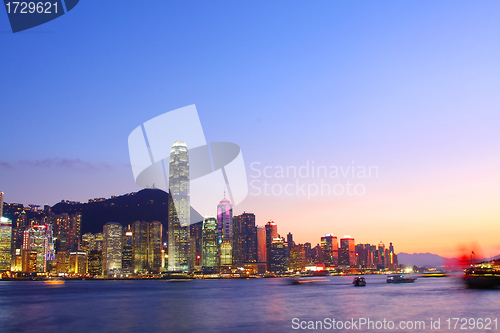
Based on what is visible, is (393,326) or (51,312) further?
(51,312)

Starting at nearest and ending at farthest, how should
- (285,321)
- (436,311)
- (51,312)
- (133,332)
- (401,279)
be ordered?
1. (133,332)
2. (285,321)
3. (436,311)
4. (51,312)
5. (401,279)

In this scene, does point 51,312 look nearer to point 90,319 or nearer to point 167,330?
point 90,319

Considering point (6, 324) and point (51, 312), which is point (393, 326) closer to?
point (6, 324)

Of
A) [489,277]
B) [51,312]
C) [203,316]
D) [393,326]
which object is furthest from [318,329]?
[489,277]

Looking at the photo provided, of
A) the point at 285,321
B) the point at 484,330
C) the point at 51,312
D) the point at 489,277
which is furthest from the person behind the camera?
the point at 489,277

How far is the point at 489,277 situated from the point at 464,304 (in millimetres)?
43562

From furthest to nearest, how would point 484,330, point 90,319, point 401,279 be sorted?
point 401,279 < point 90,319 < point 484,330

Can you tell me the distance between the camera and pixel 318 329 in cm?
3347

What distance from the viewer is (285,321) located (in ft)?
129

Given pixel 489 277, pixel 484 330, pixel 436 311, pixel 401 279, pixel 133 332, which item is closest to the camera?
pixel 484 330

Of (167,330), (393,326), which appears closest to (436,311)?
(393,326)

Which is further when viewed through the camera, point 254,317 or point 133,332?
point 254,317

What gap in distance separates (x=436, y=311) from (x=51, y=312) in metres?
39.2

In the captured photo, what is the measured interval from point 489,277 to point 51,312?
7806cm
